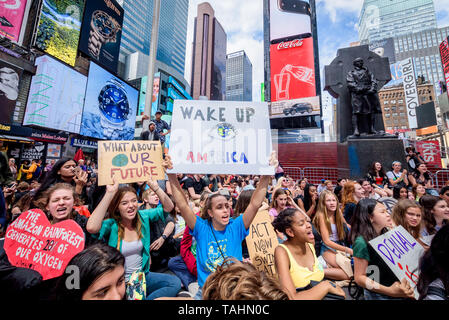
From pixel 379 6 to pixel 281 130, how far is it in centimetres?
10641

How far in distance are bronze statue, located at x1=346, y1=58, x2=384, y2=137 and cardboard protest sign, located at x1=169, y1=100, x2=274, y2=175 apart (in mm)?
9405

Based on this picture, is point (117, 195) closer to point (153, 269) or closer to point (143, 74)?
point (153, 269)

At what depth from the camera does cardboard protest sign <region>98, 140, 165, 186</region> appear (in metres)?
2.48

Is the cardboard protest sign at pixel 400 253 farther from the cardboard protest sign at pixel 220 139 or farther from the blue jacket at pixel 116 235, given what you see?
the blue jacket at pixel 116 235

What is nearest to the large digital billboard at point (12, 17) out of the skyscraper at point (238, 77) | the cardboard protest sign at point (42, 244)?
the cardboard protest sign at point (42, 244)

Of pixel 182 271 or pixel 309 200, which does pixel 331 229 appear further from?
pixel 182 271

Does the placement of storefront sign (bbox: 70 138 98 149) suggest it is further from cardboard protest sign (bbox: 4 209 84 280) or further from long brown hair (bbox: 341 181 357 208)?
long brown hair (bbox: 341 181 357 208)

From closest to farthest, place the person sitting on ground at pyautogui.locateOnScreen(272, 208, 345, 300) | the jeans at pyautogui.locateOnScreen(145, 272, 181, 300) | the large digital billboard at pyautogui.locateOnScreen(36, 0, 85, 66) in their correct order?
the person sitting on ground at pyautogui.locateOnScreen(272, 208, 345, 300) < the jeans at pyautogui.locateOnScreen(145, 272, 181, 300) < the large digital billboard at pyautogui.locateOnScreen(36, 0, 85, 66)

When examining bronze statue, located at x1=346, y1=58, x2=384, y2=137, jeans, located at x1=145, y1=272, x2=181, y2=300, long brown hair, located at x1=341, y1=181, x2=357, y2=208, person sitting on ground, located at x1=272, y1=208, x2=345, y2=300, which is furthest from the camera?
bronze statue, located at x1=346, y1=58, x2=384, y2=137

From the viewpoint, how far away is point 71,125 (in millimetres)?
17844

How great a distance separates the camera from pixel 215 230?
7.27 feet

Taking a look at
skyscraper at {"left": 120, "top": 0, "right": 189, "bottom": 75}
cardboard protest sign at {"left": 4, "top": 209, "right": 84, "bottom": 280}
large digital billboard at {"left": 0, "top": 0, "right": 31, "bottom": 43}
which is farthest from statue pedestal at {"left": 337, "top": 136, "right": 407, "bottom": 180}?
skyscraper at {"left": 120, "top": 0, "right": 189, "bottom": 75}

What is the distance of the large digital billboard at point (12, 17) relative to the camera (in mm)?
13984
